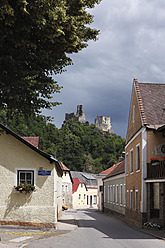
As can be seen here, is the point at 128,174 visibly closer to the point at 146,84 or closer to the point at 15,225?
the point at 146,84

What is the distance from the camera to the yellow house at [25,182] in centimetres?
1714

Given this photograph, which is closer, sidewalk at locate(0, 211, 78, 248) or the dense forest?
sidewalk at locate(0, 211, 78, 248)

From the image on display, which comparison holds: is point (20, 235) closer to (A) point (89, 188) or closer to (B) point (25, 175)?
(B) point (25, 175)

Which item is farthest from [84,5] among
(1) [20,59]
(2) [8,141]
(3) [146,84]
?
(3) [146,84]

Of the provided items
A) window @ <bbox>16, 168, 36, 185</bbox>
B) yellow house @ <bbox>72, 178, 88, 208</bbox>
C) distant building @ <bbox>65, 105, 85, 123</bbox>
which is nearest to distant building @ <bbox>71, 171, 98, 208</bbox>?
yellow house @ <bbox>72, 178, 88, 208</bbox>

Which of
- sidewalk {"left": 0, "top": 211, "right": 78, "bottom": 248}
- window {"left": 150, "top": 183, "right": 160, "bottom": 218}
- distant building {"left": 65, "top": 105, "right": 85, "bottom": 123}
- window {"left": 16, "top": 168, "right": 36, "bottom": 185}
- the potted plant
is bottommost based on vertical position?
sidewalk {"left": 0, "top": 211, "right": 78, "bottom": 248}

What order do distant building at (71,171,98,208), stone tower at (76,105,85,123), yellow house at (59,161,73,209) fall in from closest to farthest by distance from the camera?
yellow house at (59,161,73,209) → distant building at (71,171,98,208) → stone tower at (76,105,85,123)

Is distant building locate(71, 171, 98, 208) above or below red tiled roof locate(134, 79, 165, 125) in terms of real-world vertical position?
below

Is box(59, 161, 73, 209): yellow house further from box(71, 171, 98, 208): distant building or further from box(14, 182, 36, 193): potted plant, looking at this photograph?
box(14, 182, 36, 193): potted plant

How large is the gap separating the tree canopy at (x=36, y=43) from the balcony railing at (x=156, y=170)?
829 cm

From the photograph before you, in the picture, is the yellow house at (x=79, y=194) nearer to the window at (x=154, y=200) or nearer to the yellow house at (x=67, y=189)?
the yellow house at (x=67, y=189)

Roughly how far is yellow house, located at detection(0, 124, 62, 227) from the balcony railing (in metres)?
5.48

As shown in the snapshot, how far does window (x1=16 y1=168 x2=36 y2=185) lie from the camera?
700 inches

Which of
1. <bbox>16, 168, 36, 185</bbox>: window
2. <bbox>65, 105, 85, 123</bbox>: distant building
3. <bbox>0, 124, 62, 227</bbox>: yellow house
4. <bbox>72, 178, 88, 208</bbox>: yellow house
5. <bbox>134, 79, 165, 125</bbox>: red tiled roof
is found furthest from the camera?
<bbox>65, 105, 85, 123</bbox>: distant building
